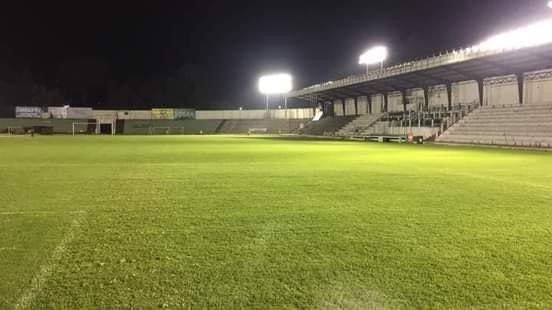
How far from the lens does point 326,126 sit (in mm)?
75688

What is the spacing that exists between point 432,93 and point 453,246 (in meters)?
52.1

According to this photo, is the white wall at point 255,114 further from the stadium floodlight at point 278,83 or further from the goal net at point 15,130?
the goal net at point 15,130

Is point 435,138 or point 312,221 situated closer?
point 312,221

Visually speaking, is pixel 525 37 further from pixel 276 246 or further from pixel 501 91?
pixel 276 246

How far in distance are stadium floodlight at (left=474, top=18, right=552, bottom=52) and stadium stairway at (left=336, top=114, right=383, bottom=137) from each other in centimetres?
2058

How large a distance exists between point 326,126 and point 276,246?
69399mm

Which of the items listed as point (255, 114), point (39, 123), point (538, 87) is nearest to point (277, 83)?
point (255, 114)

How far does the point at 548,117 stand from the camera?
3812 centimetres

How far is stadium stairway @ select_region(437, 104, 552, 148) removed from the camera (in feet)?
119

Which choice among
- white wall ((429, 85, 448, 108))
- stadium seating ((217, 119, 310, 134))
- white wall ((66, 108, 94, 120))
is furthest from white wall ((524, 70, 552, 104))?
white wall ((66, 108, 94, 120))

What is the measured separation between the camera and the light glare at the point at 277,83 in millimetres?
87812

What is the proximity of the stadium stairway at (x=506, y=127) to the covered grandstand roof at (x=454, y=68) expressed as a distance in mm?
3400

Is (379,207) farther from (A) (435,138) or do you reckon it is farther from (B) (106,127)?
(B) (106,127)

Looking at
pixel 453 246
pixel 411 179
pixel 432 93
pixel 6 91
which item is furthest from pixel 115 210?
pixel 6 91
